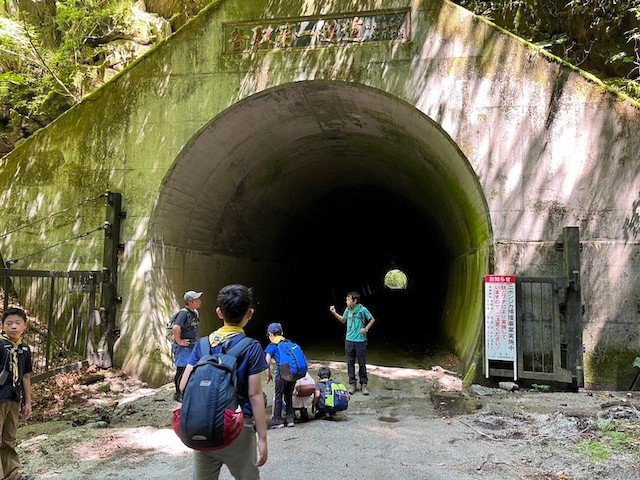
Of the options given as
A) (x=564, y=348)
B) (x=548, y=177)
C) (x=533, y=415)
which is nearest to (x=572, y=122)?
(x=548, y=177)

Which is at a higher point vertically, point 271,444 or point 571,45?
point 571,45

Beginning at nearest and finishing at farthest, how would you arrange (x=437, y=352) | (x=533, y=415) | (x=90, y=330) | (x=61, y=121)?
1. (x=533, y=415)
2. (x=90, y=330)
3. (x=61, y=121)
4. (x=437, y=352)

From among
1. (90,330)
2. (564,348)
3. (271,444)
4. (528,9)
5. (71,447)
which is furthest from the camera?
(528,9)

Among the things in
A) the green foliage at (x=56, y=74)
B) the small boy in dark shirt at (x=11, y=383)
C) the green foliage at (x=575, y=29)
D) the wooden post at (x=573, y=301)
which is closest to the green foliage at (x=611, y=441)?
the wooden post at (x=573, y=301)

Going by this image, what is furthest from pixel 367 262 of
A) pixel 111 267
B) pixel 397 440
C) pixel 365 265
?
pixel 397 440

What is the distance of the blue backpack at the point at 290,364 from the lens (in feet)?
16.5

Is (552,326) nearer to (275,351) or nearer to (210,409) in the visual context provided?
(275,351)

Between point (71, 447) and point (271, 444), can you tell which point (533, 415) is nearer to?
point (271, 444)

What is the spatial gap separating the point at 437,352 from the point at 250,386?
360 inches

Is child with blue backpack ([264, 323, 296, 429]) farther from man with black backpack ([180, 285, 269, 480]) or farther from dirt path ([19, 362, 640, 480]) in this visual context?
man with black backpack ([180, 285, 269, 480])

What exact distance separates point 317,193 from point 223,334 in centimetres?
1198

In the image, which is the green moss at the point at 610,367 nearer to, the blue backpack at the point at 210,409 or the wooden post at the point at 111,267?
the blue backpack at the point at 210,409

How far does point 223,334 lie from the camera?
2.66 meters

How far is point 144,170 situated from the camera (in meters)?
8.03
